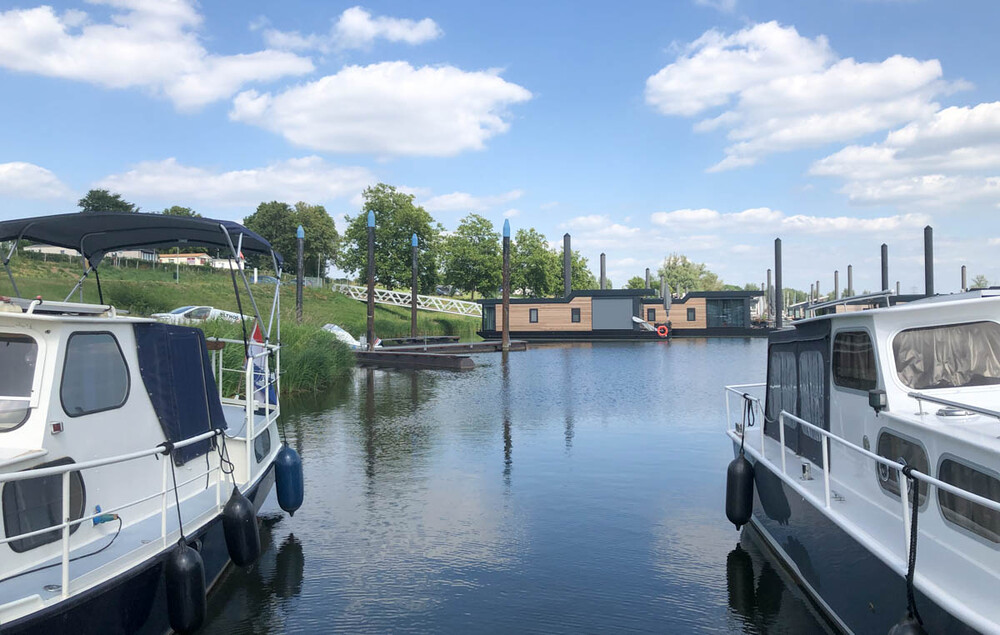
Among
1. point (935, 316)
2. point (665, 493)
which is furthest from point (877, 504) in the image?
point (665, 493)

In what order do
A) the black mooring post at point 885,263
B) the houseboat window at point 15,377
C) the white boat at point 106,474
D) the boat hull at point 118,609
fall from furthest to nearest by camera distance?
the black mooring post at point 885,263, the houseboat window at point 15,377, the white boat at point 106,474, the boat hull at point 118,609

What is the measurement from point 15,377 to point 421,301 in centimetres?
6446

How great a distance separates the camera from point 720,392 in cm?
2280

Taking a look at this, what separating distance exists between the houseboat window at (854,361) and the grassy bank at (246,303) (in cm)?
1537

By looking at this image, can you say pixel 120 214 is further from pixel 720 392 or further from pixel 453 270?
pixel 453 270

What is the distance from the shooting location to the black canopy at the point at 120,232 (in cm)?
831

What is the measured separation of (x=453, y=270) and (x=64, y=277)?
36.0 meters

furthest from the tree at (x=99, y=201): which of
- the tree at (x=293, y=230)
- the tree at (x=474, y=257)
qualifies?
the tree at (x=474, y=257)

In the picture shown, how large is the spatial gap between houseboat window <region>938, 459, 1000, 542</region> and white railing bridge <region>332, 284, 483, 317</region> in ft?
210

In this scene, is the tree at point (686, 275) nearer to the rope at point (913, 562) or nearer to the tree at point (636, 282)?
the tree at point (636, 282)

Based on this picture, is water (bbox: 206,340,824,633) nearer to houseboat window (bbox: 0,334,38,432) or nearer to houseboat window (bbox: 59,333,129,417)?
houseboat window (bbox: 59,333,129,417)

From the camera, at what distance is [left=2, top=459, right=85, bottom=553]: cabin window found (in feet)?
17.9

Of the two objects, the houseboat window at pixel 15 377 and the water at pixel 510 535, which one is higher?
the houseboat window at pixel 15 377

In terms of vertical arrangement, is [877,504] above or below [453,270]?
below
